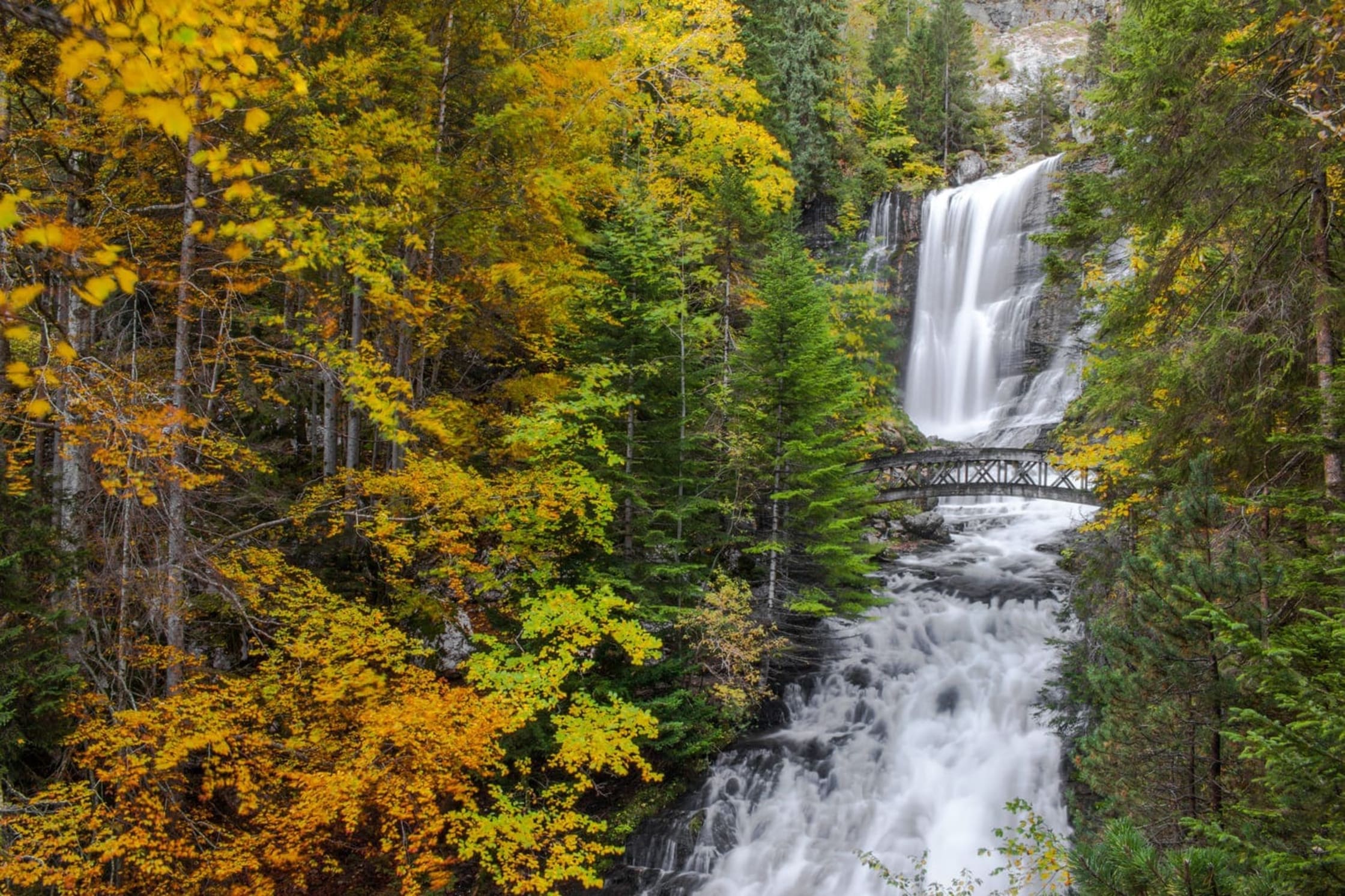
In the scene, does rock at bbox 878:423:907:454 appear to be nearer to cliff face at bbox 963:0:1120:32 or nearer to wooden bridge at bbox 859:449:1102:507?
wooden bridge at bbox 859:449:1102:507

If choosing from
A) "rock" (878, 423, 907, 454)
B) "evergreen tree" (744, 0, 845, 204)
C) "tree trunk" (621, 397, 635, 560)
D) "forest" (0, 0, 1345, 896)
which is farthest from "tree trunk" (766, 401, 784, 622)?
"evergreen tree" (744, 0, 845, 204)

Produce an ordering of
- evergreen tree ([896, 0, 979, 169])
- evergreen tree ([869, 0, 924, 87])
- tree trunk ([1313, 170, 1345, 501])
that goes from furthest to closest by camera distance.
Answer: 1. evergreen tree ([869, 0, 924, 87])
2. evergreen tree ([896, 0, 979, 169])
3. tree trunk ([1313, 170, 1345, 501])

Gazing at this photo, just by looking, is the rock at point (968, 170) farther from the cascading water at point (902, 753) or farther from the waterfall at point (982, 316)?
the cascading water at point (902, 753)

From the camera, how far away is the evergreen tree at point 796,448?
12594mm

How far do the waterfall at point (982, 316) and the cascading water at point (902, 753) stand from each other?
5476mm

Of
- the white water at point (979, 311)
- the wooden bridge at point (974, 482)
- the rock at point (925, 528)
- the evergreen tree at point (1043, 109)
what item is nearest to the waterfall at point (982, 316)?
the white water at point (979, 311)

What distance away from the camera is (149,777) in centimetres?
650

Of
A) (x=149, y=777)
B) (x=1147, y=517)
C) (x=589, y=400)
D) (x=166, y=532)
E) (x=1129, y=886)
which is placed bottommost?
(x=149, y=777)

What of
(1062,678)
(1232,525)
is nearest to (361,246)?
(1232,525)

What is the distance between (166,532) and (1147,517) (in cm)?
1075

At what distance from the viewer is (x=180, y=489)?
670 centimetres

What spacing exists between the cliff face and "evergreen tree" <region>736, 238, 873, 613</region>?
5070 centimetres

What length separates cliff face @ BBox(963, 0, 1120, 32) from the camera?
164ft

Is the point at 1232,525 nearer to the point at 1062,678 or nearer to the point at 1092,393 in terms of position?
the point at 1092,393
